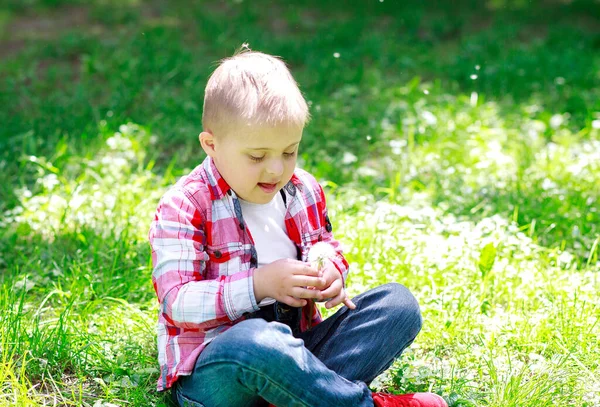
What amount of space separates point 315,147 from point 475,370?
183 cm

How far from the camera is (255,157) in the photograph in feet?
6.49

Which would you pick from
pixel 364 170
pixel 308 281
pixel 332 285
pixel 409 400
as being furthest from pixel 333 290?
pixel 364 170

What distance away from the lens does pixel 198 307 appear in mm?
1917

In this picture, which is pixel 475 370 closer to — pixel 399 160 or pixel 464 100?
pixel 399 160

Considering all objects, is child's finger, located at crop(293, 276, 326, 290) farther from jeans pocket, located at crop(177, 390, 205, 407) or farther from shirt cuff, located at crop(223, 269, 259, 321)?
jeans pocket, located at crop(177, 390, 205, 407)

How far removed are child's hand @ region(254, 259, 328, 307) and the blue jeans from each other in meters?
0.07

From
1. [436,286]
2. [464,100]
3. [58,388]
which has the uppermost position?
[464,100]

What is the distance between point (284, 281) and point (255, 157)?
12.7 inches

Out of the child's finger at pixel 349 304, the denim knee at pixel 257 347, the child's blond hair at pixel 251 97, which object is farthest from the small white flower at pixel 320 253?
the child's blond hair at pixel 251 97

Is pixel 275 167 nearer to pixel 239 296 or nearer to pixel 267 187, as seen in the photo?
pixel 267 187

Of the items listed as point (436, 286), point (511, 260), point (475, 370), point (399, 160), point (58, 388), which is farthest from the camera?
point (399, 160)

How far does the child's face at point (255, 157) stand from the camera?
1942 millimetres

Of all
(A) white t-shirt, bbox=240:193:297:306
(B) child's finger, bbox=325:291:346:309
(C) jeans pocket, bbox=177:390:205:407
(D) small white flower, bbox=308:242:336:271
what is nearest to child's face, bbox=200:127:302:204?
(A) white t-shirt, bbox=240:193:297:306

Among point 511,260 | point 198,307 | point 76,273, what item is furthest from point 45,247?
point 511,260
